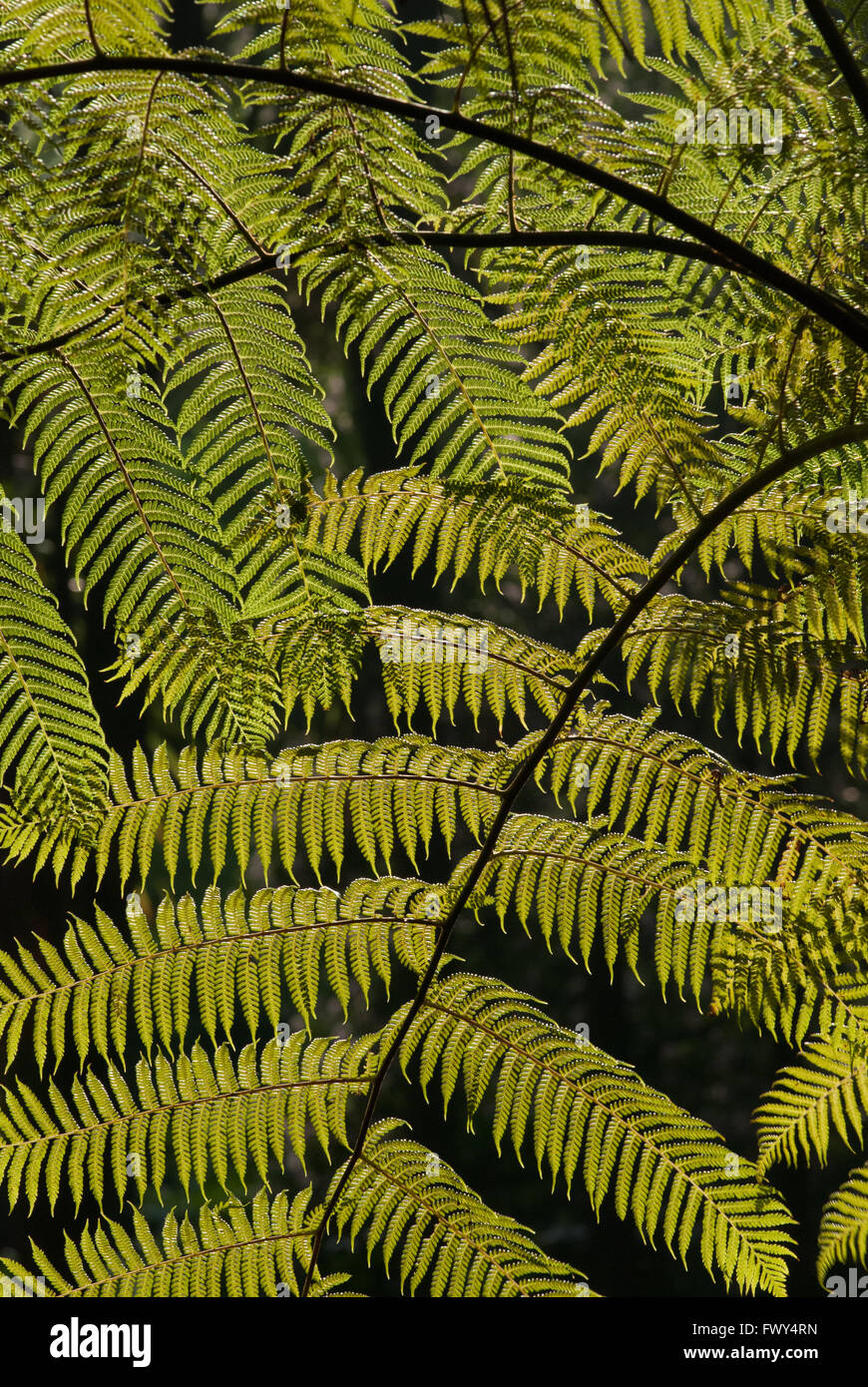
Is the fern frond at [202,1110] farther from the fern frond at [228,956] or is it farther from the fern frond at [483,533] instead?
the fern frond at [483,533]

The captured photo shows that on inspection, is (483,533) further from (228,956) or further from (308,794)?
(228,956)

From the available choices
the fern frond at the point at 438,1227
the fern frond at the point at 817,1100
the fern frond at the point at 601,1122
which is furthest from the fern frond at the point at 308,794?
the fern frond at the point at 817,1100

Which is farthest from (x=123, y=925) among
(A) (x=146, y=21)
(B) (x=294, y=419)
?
(A) (x=146, y=21)

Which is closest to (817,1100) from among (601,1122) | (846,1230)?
(846,1230)

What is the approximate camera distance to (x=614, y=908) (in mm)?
995

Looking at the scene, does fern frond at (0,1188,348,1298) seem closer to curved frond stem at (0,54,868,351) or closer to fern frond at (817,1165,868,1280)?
fern frond at (817,1165,868,1280)

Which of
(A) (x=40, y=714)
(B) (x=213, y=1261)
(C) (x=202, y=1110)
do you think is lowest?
(B) (x=213, y=1261)

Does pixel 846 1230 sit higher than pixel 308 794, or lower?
lower

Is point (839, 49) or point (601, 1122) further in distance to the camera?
point (601, 1122)

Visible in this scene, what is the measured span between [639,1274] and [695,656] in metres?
4.06

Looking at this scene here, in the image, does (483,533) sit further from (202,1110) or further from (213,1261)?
(213,1261)

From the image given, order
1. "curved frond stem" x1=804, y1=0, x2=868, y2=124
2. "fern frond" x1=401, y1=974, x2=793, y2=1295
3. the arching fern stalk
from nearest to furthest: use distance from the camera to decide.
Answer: "curved frond stem" x1=804, y1=0, x2=868, y2=124 → the arching fern stalk → "fern frond" x1=401, y1=974, x2=793, y2=1295

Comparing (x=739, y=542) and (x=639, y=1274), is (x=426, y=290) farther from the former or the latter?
(x=639, y=1274)

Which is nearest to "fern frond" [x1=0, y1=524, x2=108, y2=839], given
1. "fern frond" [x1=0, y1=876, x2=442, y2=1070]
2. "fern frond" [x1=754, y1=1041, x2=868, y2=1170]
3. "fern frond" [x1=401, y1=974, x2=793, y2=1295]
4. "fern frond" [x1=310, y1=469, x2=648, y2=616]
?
"fern frond" [x1=0, y1=876, x2=442, y2=1070]
